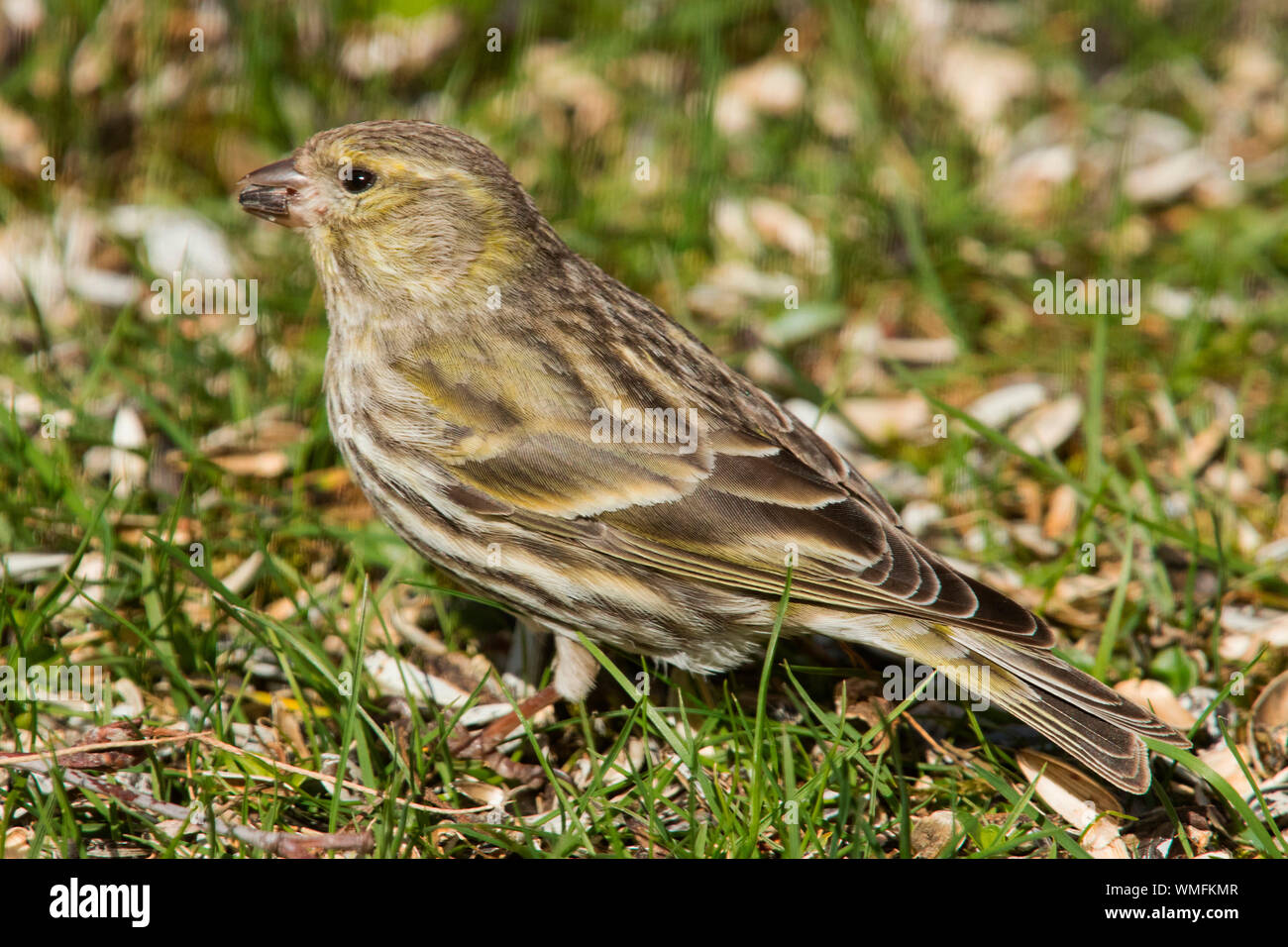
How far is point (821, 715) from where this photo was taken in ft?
11.7

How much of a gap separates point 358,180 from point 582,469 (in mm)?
1077

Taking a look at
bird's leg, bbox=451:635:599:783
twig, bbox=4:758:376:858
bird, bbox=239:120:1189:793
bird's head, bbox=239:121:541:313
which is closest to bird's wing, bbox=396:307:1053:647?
bird, bbox=239:120:1189:793

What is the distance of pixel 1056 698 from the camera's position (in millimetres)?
3488

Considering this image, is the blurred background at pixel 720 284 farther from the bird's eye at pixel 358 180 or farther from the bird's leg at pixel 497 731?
the bird's eye at pixel 358 180

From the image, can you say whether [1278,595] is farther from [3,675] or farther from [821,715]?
[3,675]

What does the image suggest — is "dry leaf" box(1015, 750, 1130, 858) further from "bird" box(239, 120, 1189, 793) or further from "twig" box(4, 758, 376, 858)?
"twig" box(4, 758, 376, 858)

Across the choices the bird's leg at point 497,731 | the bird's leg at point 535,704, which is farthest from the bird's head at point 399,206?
the bird's leg at point 497,731

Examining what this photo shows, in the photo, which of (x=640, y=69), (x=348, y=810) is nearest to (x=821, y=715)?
(x=348, y=810)

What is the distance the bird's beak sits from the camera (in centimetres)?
390

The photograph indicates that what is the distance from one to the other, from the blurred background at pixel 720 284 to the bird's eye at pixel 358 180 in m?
1.07

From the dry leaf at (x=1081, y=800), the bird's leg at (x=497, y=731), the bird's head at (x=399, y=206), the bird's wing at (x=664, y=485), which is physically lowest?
the dry leaf at (x=1081, y=800)

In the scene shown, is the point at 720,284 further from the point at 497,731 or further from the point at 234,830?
the point at 234,830

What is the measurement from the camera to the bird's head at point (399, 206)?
3840 mm
